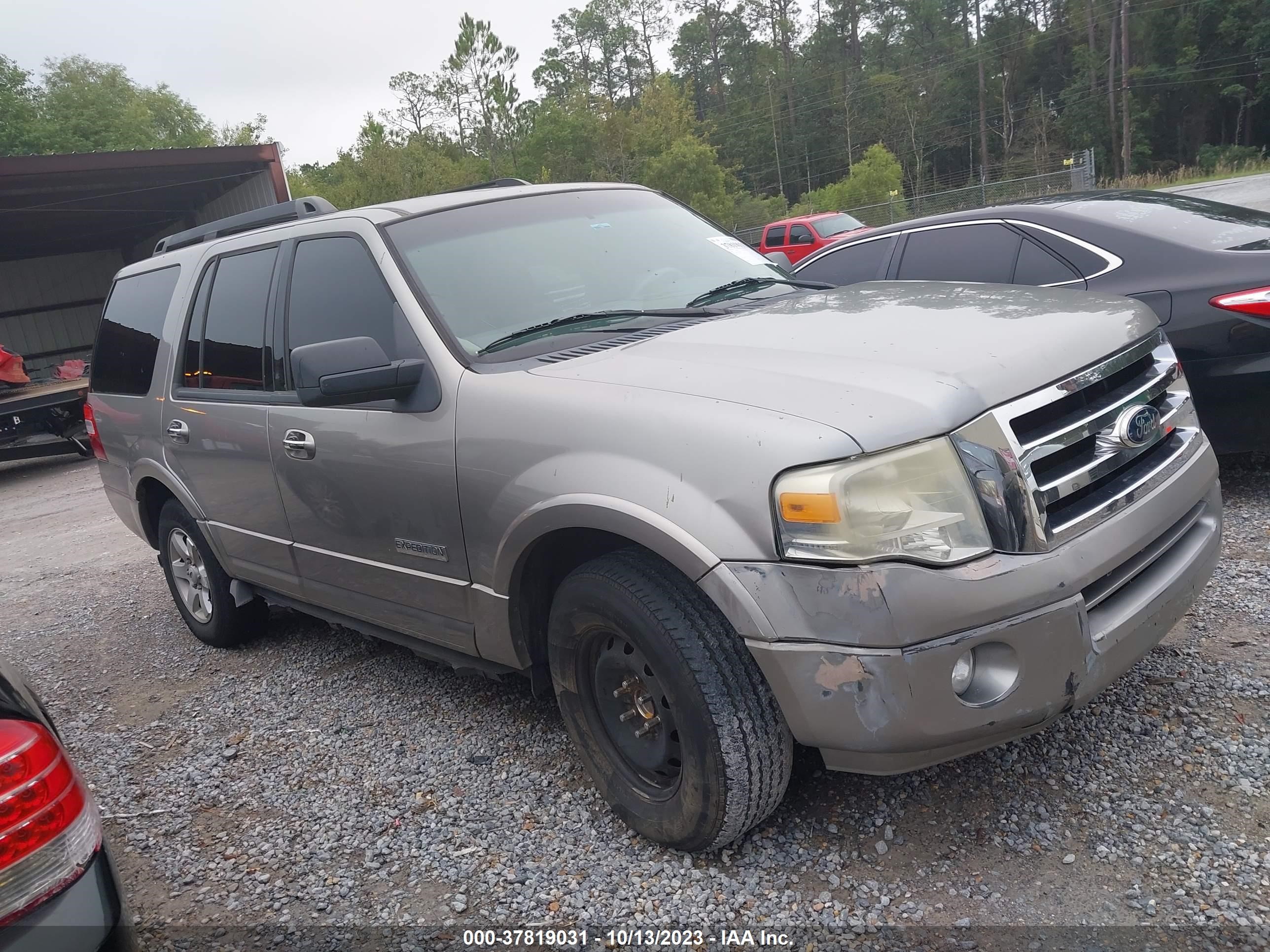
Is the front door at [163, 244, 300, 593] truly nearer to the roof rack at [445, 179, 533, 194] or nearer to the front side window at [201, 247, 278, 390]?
the front side window at [201, 247, 278, 390]

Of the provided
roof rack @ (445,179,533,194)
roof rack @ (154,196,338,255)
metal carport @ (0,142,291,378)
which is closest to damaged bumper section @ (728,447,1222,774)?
roof rack @ (445,179,533,194)

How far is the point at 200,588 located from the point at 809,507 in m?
3.76

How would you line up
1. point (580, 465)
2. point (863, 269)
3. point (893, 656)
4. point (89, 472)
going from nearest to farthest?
point (893, 656) < point (580, 465) < point (863, 269) < point (89, 472)

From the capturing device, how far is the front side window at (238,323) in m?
3.84

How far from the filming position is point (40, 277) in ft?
85.1

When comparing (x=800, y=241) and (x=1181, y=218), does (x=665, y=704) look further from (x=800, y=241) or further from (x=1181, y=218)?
(x=800, y=241)

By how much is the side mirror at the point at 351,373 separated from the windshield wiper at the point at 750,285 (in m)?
1.03

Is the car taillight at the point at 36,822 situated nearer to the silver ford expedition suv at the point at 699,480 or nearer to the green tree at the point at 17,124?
the silver ford expedition suv at the point at 699,480

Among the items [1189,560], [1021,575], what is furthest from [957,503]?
[1189,560]

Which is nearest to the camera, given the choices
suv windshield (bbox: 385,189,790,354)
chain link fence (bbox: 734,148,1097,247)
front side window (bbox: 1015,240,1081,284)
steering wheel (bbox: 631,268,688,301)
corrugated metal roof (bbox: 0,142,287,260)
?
suv windshield (bbox: 385,189,790,354)

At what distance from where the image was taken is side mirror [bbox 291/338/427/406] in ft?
9.09

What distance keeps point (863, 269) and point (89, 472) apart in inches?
440

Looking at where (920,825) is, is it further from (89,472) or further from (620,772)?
(89,472)

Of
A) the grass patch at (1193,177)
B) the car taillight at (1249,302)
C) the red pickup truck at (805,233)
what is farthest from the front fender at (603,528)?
the grass patch at (1193,177)
